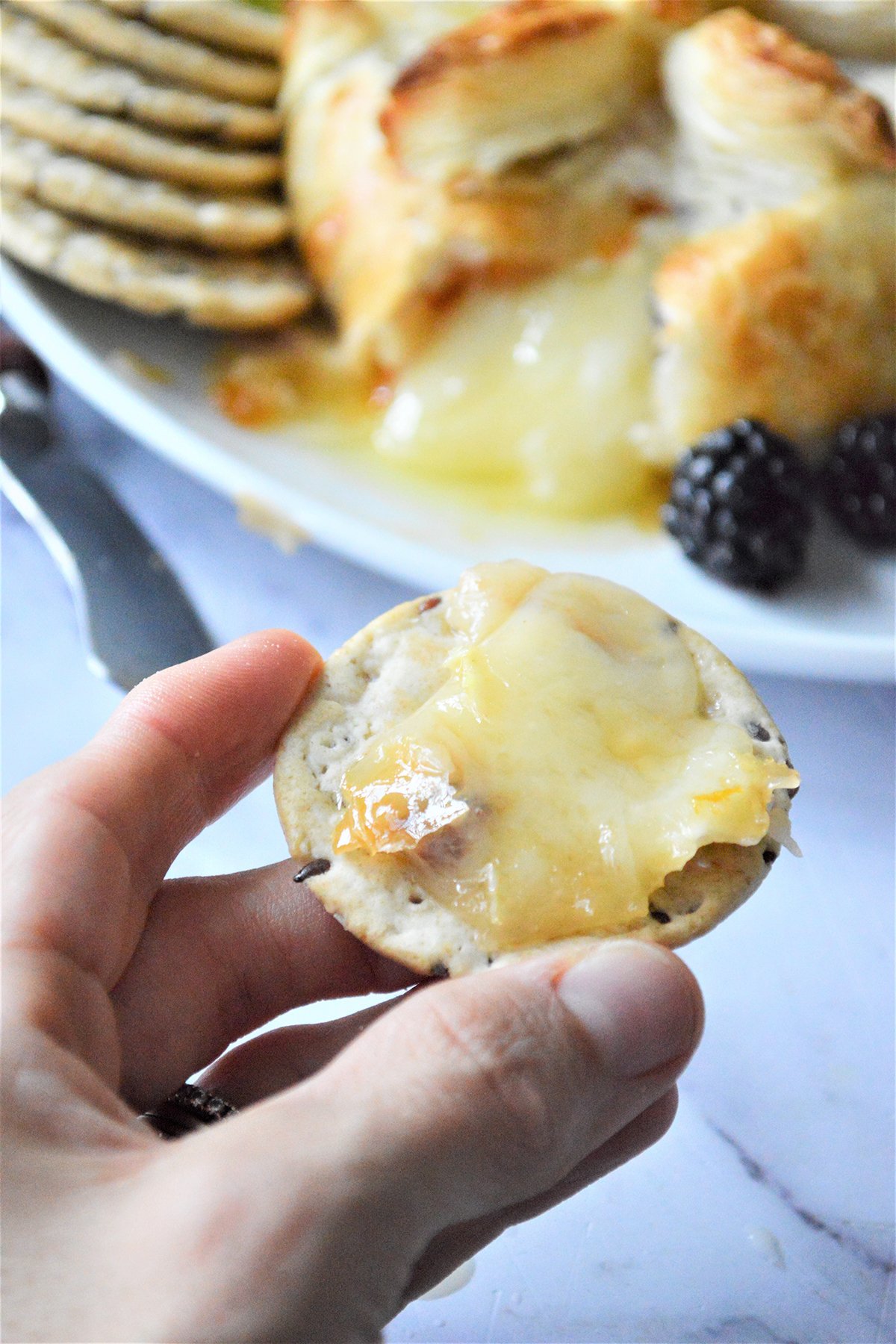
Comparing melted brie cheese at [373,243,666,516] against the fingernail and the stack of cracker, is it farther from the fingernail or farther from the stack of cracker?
the fingernail

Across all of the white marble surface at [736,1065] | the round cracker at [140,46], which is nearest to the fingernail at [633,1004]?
the white marble surface at [736,1065]

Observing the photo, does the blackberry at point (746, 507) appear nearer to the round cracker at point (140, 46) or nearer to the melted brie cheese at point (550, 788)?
the melted brie cheese at point (550, 788)

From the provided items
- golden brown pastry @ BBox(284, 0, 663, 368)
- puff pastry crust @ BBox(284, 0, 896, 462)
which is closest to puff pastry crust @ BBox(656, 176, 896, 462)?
puff pastry crust @ BBox(284, 0, 896, 462)

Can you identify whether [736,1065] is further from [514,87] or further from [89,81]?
[89,81]

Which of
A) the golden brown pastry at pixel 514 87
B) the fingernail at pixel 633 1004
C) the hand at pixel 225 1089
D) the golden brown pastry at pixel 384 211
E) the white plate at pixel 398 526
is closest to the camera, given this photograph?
the hand at pixel 225 1089

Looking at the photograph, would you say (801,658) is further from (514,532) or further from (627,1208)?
(627,1208)

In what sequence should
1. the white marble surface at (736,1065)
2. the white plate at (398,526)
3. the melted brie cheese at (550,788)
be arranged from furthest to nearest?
the white plate at (398,526) → the white marble surface at (736,1065) → the melted brie cheese at (550,788)

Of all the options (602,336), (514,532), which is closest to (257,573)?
(514,532)
